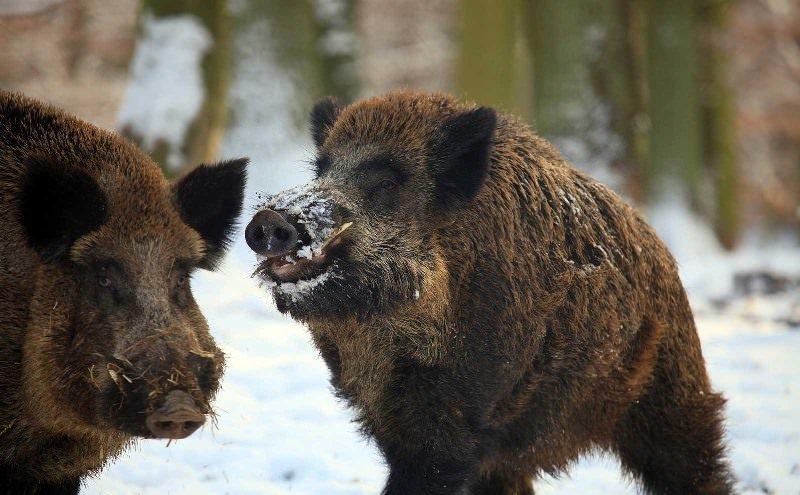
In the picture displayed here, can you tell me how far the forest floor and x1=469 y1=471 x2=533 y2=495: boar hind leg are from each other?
55 cm

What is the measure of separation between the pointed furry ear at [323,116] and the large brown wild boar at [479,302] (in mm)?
19

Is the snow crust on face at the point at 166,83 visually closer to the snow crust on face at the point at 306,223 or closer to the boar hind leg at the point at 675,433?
the snow crust on face at the point at 306,223

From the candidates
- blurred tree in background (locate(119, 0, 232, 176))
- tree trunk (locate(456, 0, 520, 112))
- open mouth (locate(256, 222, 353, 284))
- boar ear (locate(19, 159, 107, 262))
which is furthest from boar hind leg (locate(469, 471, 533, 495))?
tree trunk (locate(456, 0, 520, 112))

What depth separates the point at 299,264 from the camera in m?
4.45

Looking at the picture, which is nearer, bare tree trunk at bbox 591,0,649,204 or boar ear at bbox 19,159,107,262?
boar ear at bbox 19,159,107,262

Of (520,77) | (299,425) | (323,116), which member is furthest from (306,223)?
(520,77)

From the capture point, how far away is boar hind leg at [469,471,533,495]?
18.1 feet

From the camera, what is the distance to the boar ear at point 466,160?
479 centimetres

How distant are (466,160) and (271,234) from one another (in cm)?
106

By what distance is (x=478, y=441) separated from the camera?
15.3 feet

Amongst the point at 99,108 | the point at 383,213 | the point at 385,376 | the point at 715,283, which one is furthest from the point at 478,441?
the point at 99,108

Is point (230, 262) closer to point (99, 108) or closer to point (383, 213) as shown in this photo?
point (383, 213)

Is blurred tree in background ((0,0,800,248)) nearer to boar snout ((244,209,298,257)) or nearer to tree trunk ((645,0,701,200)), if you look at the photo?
tree trunk ((645,0,701,200))

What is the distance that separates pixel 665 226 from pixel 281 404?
24.6ft
